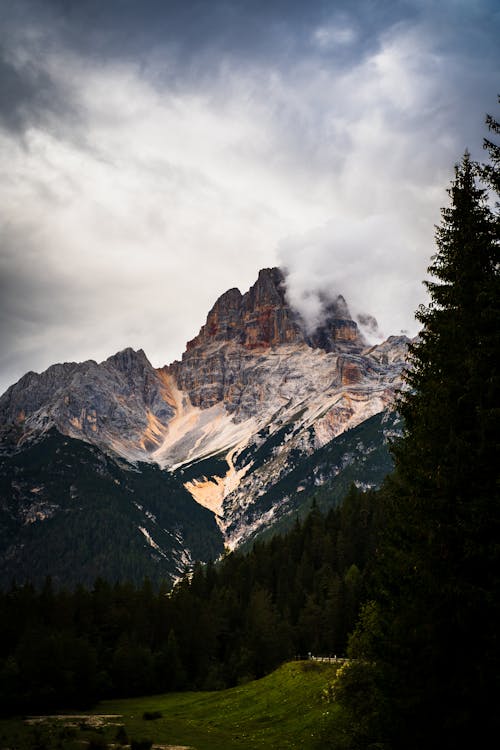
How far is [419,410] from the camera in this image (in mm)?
24766

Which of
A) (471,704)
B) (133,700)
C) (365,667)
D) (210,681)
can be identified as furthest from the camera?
(210,681)

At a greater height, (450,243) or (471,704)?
(450,243)

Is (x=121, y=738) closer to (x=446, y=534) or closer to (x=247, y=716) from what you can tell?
(x=247, y=716)

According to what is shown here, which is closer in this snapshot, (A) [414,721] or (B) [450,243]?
(A) [414,721]

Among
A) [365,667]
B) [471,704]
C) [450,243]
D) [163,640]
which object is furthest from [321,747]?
[163,640]

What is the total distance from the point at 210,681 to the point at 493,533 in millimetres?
83422

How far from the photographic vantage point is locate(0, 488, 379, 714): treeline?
75.0 meters

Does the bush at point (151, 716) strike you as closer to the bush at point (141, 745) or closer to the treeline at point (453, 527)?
the bush at point (141, 745)

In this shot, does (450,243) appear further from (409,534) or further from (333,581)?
(333,581)

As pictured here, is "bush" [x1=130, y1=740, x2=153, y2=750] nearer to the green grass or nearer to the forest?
the green grass

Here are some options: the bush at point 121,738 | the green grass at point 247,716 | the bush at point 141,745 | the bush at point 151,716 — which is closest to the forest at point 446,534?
the green grass at point 247,716

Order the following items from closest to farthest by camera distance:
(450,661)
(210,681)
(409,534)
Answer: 1. (450,661)
2. (409,534)
3. (210,681)

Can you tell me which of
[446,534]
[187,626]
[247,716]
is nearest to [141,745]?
[247,716]

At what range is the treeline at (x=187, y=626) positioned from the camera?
2953 inches
